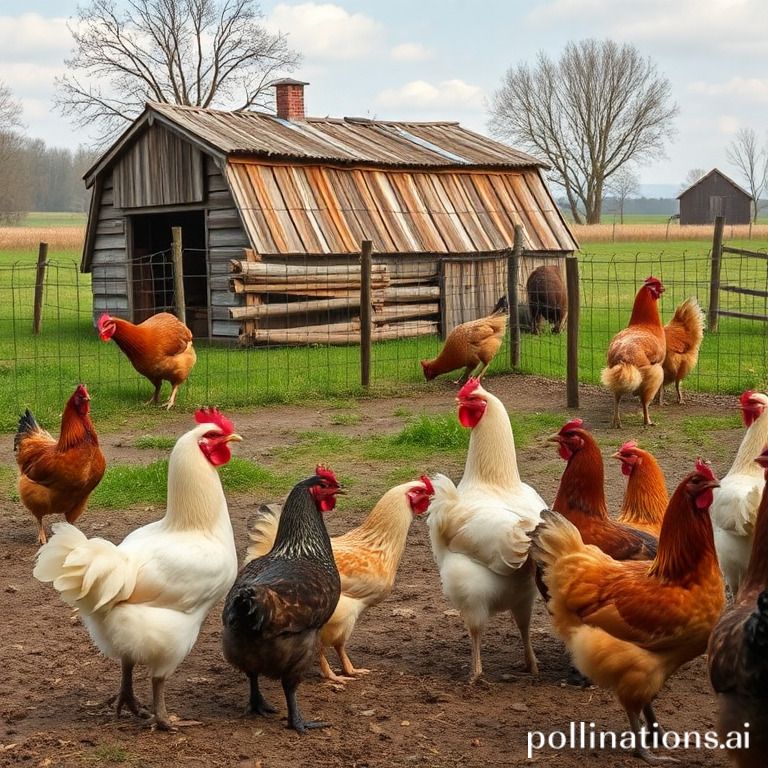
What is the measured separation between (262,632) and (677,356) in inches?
350

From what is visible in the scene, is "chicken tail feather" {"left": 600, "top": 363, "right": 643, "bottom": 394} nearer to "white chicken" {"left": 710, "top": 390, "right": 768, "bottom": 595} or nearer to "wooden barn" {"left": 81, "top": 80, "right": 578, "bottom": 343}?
"white chicken" {"left": 710, "top": 390, "right": 768, "bottom": 595}

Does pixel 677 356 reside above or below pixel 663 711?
above

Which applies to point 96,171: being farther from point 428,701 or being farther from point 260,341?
point 428,701

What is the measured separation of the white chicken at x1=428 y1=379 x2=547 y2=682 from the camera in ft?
16.2

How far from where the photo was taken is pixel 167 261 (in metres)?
20.0

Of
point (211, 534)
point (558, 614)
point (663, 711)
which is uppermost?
point (211, 534)

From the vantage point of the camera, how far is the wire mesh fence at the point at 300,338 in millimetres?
13344

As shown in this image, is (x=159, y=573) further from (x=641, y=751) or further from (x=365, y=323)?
(x=365, y=323)

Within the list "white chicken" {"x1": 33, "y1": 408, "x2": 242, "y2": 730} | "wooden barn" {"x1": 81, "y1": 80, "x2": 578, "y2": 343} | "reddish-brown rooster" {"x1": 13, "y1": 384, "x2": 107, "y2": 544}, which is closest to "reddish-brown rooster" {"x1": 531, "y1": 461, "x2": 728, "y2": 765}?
"white chicken" {"x1": 33, "y1": 408, "x2": 242, "y2": 730}

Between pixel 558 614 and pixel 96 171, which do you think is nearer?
pixel 558 614

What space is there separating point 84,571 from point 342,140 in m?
16.9

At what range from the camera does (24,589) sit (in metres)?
6.39

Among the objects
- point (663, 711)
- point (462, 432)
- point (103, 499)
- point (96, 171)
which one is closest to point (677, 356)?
point (462, 432)

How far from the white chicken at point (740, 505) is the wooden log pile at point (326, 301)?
1163cm
